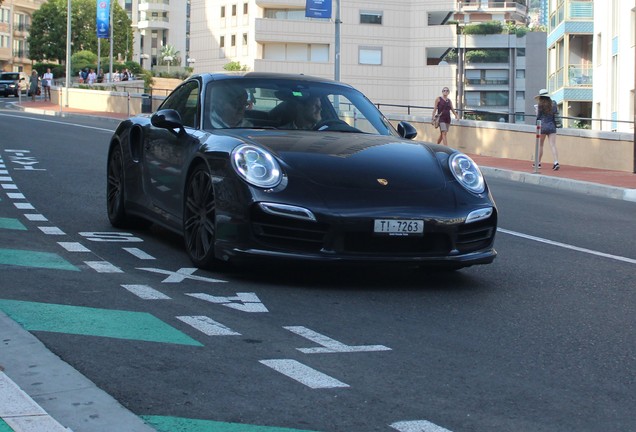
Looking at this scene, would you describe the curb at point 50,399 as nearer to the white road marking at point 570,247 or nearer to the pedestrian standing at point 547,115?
the white road marking at point 570,247

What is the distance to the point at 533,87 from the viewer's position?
417 feet

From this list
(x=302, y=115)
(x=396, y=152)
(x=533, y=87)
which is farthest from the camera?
(x=533, y=87)

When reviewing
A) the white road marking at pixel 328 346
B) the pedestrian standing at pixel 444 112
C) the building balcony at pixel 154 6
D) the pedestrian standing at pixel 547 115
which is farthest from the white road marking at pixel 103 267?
the building balcony at pixel 154 6

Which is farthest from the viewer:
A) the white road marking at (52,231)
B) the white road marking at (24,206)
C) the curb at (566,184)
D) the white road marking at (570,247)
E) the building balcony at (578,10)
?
the building balcony at (578,10)

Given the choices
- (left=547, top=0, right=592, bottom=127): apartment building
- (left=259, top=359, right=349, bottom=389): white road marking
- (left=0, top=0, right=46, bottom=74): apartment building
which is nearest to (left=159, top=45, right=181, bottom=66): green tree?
(left=0, top=0, right=46, bottom=74): apartment building

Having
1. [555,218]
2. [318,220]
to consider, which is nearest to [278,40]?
[555,218]

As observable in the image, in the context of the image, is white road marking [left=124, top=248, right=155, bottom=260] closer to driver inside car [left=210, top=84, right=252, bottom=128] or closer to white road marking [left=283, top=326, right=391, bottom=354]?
driver inside car [left=210, top=84, right=252, bottom=128]

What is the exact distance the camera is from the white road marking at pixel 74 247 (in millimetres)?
8646

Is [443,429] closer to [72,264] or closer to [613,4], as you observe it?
[72,264]

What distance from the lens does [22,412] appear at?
13.1 feet

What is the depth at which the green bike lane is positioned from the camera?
4.01m

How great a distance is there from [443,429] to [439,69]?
94.6m

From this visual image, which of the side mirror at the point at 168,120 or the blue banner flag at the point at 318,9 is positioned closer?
the side mirror at the point at 168,120

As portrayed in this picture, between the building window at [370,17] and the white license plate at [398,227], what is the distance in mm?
89659
